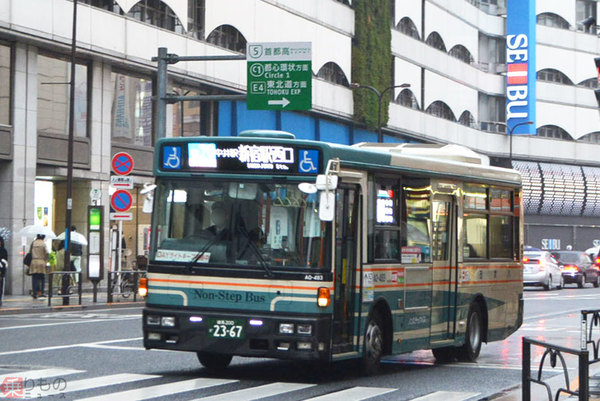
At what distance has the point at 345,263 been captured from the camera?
13492 millimetres

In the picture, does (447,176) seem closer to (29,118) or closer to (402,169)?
(402,169)

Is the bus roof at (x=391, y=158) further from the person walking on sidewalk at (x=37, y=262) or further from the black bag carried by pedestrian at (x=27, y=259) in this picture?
the black bag carried by pedestrian at (x=27, y=259)

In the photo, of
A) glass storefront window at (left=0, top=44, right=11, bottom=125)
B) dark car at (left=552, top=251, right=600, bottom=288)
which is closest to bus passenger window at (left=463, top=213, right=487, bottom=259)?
glass storefront window at (left=0, top=44, right=11, bottom=125)

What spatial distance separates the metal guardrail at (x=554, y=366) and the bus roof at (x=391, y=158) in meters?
3.88

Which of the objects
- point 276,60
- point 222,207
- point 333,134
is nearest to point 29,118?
point 276,60

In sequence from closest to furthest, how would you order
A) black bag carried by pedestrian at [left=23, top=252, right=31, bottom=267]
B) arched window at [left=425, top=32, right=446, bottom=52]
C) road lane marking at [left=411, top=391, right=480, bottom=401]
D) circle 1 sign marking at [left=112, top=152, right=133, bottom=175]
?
road lane marking at [left=411, top=391, right=480, bottom=401] → circle 1 sign marking at [left=112, top=152, right=133, bottom=175] → black bag carried by pedestrian at [left=23, top=252, right=31, bottom=267] → arched window at [left=425, top=32, right=446, bottom=52]

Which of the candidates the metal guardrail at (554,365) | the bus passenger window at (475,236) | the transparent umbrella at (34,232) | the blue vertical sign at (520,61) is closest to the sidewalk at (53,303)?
the transparent umbrella at (34,232)

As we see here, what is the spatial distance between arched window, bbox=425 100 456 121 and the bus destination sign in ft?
170

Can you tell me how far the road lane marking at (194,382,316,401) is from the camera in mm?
11979

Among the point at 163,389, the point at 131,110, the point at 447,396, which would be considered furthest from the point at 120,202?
the point at 447,396

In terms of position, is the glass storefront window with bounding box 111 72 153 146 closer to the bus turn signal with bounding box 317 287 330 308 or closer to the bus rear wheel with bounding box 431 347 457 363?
the bus rear wheel with bounding box 431 347 457 363

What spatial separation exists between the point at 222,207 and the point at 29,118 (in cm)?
2439

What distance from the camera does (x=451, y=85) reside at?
69500 mm

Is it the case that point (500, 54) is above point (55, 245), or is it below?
above
